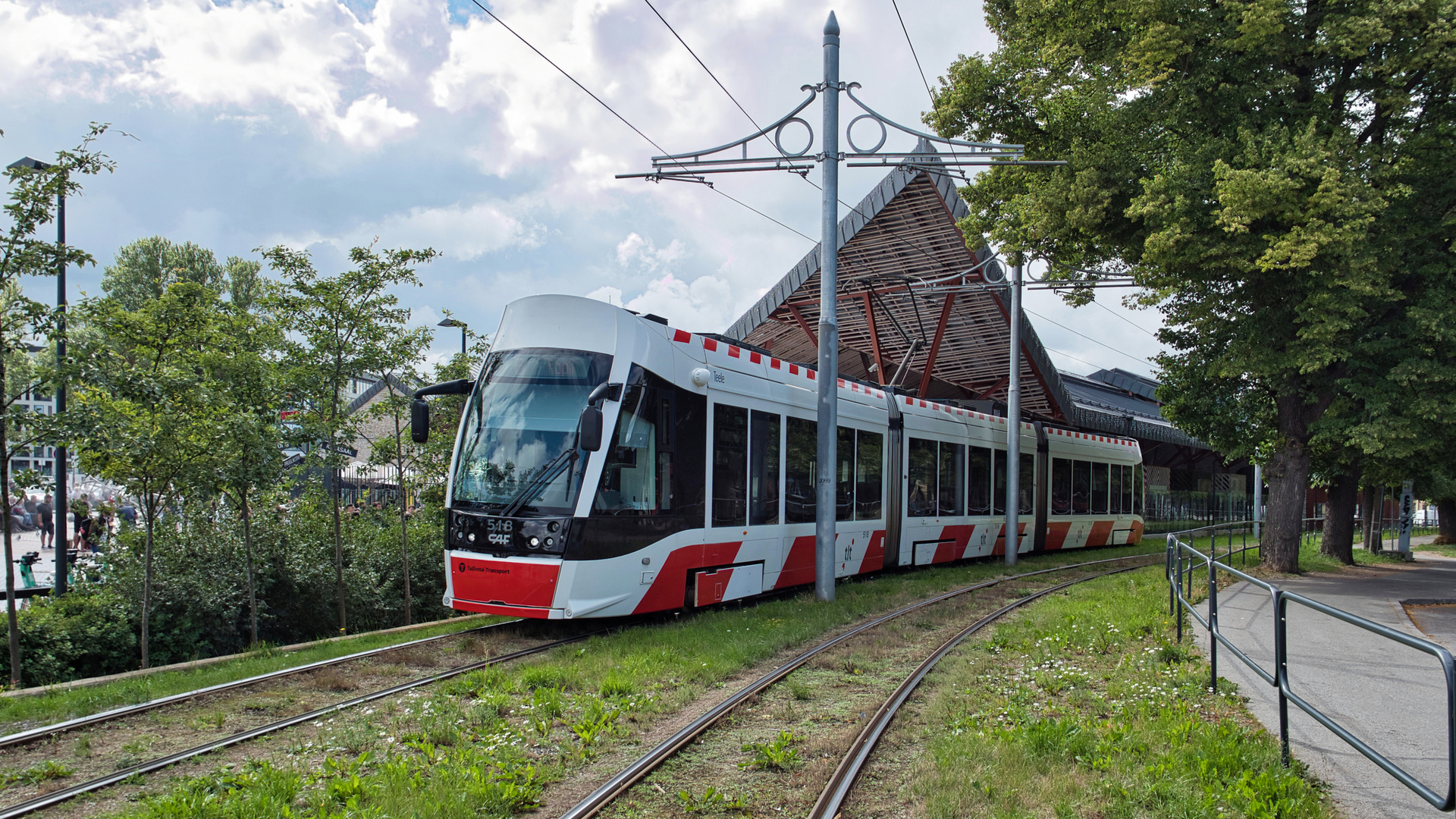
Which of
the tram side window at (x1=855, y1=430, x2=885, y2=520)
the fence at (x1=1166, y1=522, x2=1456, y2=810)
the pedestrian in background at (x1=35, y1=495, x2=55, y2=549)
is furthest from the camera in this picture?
the pedestrian in background at (x1=35, y1=495, x2=55, y2=549)

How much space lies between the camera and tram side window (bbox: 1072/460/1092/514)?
22906mm

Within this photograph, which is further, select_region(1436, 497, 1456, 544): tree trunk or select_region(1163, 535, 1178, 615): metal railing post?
select_region(1436, 497, 1456, 544): tree trunk

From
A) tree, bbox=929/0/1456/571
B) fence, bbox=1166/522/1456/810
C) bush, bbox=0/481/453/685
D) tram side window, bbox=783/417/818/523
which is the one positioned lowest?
bush, bbox=0/481/453/685

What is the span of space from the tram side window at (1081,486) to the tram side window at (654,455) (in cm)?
1527

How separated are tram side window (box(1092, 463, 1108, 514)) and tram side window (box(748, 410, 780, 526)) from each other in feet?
47.7

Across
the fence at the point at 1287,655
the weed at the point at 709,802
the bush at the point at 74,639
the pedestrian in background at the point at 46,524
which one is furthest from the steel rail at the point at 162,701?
the pedestrian in background at the point at 46,524

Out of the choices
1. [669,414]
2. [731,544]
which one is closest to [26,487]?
[669,414]

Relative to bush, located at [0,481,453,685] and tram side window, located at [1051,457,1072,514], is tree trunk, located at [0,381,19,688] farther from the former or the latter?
tram side window, located at [1051,457,1072,514]

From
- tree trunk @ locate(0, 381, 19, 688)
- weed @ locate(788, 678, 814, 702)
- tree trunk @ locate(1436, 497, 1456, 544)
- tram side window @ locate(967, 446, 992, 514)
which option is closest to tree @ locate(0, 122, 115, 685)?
tree trunk @ locate(0, 381, 19, 688)

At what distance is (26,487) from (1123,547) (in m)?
23.8

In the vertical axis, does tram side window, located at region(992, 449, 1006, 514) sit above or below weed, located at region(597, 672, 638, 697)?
above

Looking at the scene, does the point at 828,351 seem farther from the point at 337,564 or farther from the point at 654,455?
the point at 337,564

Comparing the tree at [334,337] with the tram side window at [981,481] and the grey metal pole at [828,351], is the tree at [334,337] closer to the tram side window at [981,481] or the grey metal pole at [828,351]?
the grey metal pole at [828,351]

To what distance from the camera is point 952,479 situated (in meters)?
17.5
